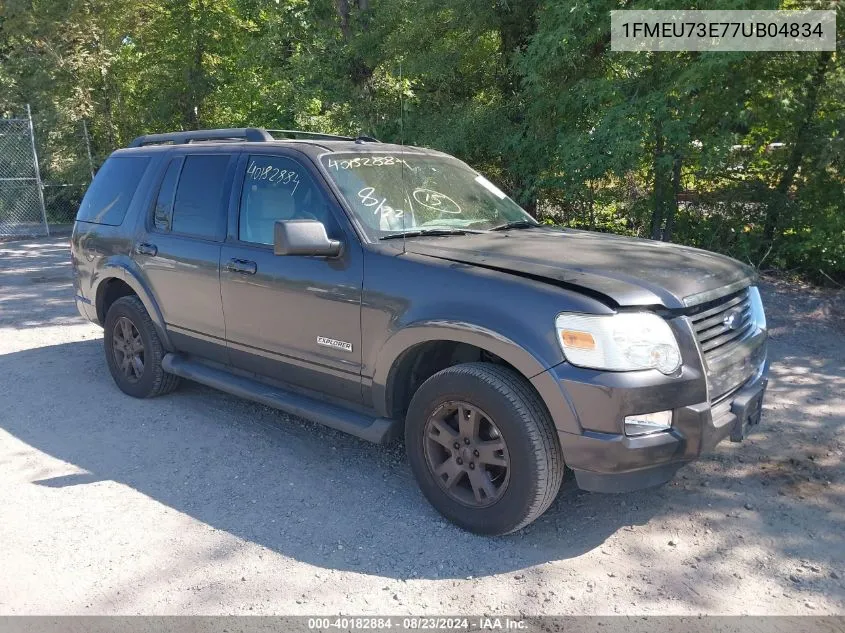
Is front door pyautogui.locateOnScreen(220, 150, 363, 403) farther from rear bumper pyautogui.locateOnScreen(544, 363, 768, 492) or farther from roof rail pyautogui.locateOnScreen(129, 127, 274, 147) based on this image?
rear bumper pyautogui.locateOnScreen(544, 363, 768, 492)

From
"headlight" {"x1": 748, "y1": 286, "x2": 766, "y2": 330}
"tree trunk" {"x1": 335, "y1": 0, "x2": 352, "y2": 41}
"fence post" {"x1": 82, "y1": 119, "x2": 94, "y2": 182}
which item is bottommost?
"headlight" {"x1": 748, "y1": 286, "x2": 766, "y2": 330}

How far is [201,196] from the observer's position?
500 centimetres

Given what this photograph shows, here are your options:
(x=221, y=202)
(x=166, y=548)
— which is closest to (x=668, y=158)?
(x=221, y=202)

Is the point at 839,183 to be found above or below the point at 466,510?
above

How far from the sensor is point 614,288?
3215mm

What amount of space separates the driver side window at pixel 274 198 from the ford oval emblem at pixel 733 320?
7.13 feet

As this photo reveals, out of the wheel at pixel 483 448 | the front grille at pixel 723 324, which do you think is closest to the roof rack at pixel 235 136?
the wheel at pixel 483 448

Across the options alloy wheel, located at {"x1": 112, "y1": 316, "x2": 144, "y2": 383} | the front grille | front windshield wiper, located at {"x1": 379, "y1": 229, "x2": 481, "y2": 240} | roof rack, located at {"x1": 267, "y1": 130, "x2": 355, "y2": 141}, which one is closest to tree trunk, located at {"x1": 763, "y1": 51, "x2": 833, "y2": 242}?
the front grille

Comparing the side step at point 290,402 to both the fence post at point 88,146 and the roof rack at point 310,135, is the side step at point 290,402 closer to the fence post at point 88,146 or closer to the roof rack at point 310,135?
the roof rack at point 310,135

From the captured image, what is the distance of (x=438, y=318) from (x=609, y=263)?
91cm

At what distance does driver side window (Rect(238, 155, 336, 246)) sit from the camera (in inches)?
166

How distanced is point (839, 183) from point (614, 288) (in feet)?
22.6

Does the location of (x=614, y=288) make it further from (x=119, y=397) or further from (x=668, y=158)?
(x=668, y=158)

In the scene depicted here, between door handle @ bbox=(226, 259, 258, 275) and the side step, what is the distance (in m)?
0.75
